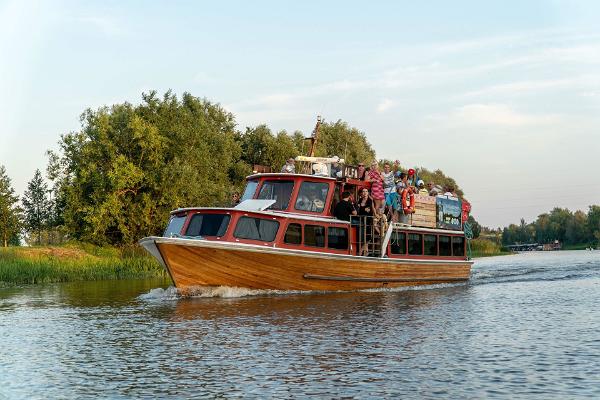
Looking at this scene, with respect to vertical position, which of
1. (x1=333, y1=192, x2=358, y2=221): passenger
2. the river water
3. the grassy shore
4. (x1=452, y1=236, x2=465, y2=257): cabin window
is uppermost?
(x1=333, y1=192, x2=358, y2=221): passenger

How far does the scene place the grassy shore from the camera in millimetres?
40531

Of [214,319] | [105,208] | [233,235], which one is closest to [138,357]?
[214,319]

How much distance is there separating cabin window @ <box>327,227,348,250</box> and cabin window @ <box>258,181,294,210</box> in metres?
2.06

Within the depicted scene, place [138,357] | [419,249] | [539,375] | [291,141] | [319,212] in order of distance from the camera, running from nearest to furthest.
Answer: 1. [539,375]
2. [138,357]
3. [319,212]
4. [419,249]
5. [291,141]

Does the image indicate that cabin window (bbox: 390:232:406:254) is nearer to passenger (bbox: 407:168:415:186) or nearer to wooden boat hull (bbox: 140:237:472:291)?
wooden boat hull (bbox: 140:237:472:291)

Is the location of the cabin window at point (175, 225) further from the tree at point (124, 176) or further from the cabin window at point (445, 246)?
the tree at point (124, 176)

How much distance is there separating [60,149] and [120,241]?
8.57 meters

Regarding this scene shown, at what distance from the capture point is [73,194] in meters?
54.2

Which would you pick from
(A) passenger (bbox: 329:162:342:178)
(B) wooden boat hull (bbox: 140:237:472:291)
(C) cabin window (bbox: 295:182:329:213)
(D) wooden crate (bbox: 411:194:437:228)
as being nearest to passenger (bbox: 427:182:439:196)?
(D) wooden crate (bbox: 411:194:437:228)

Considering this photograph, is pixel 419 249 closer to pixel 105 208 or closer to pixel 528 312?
pixel 528 312

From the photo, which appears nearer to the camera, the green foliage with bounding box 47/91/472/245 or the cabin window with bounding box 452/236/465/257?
the cabin window with bounding box 452/236/465/257

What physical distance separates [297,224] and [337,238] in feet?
7.19

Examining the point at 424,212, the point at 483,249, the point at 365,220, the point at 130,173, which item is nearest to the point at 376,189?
the point at 365,220

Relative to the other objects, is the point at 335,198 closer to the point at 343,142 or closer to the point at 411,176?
the point at 411,176
